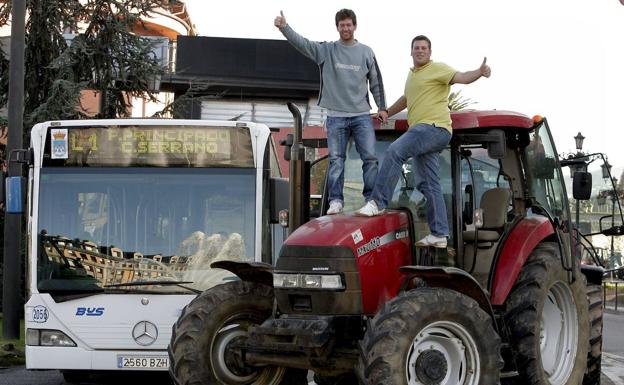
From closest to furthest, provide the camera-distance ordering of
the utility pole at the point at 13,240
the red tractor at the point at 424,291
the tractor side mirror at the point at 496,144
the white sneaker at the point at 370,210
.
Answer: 1. the red tractor at the point at 424,291
2. the white sneaker at the point at 370,210
3. the tractor side mirror at the point at 496,144
4. the utility pole at the point at 13,240

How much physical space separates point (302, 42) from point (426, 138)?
1.29 meters

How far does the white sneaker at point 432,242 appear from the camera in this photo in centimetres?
733

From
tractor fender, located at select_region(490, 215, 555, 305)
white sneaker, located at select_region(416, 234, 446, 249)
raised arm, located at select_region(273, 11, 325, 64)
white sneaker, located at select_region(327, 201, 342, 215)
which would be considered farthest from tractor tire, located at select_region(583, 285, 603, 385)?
raised arm, located at select_region(273, 11, 325, 64)

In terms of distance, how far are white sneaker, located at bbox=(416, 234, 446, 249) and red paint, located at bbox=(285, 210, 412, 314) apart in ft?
0.43

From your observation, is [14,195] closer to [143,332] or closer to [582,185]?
[143,332]

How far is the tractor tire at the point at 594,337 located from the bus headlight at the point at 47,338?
4791mm

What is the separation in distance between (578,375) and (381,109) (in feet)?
8.48

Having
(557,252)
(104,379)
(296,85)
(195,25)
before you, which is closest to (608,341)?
(104,379)

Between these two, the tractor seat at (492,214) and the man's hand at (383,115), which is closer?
the tractor seat at (492,214)

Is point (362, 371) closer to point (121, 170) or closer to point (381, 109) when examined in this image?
point (381, 109)

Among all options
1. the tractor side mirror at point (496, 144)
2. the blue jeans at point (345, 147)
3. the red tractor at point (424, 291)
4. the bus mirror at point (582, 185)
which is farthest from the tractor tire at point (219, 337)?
the bus mirror at point (582, 185)

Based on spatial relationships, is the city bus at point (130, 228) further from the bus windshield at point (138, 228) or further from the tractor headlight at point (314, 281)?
the tractor headlight at point (314, 281)

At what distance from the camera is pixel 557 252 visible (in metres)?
8.11

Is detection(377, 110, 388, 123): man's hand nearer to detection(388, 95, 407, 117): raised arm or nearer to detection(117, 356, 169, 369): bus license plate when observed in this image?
detection(388, 95, 407, 117): raised arm
